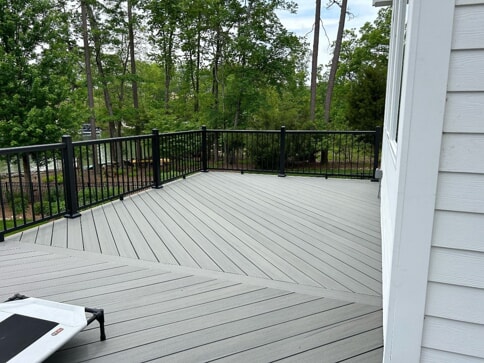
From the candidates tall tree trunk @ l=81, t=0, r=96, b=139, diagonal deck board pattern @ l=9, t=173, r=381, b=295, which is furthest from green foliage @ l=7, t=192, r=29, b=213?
tall tree trunk @ l=81, t=0, r=96, b=139

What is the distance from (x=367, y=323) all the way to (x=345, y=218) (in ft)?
7.22

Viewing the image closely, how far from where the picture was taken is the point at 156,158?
563 cm

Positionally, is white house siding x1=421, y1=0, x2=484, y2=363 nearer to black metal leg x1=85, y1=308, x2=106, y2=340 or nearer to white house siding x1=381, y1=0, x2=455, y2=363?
white house siding x1=381, y1=0, x2=455, y2=363

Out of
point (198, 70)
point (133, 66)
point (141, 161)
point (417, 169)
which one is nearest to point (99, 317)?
point (417, 169)

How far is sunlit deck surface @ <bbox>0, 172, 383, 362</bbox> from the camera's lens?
1.84 metres

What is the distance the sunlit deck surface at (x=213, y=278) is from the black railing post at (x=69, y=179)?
0.18 metres

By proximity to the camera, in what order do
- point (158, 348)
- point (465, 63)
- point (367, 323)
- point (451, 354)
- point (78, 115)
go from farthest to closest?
point (78, 115)
point (367, 323)
point (158, 348)
point (451, 354)
point (465, 63)

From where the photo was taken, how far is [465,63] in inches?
47.3

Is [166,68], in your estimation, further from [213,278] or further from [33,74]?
[213,278]

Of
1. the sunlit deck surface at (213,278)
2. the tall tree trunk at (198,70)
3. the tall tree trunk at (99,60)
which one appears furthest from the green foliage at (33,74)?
the sunlit deck surface at (213,278)

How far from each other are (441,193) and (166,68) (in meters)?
16.4

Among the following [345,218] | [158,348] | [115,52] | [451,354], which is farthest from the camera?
[115,52]

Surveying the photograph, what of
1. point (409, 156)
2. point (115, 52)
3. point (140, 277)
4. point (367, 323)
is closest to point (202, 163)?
point (140, 277)

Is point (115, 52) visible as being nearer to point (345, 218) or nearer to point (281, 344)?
point (345, 218)
